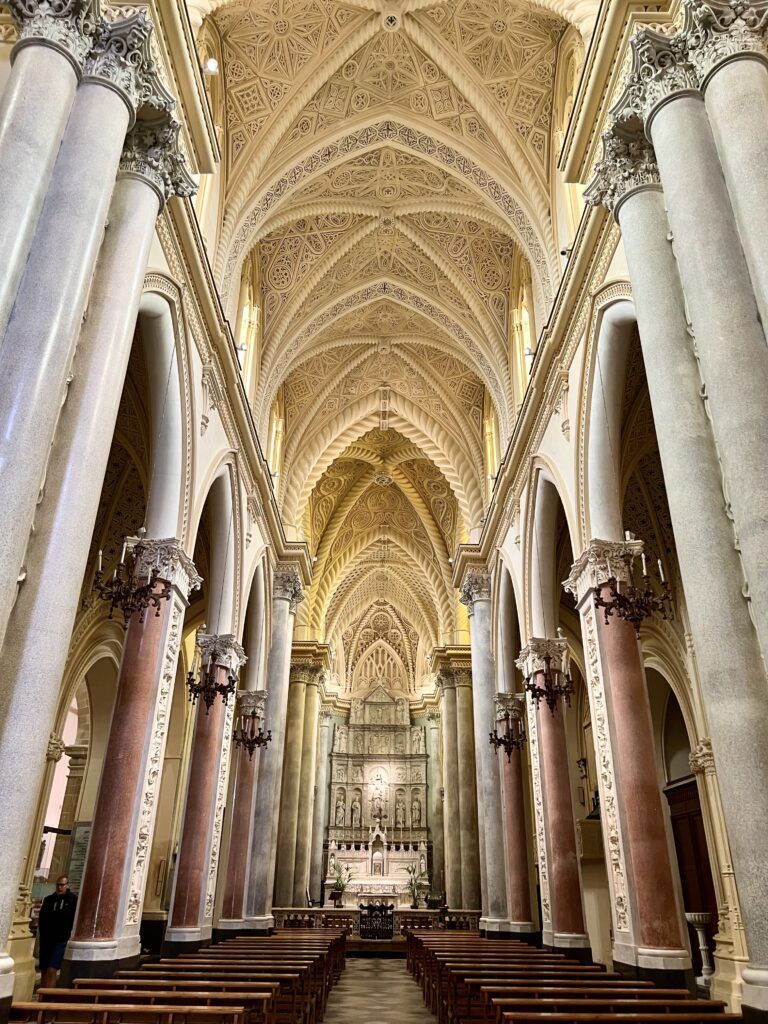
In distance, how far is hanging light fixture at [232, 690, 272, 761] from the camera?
1461 centimetres

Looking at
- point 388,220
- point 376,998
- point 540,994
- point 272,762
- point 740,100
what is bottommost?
point 376,998

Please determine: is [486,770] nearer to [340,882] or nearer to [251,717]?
[251,717]

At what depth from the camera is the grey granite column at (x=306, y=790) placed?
842 inches

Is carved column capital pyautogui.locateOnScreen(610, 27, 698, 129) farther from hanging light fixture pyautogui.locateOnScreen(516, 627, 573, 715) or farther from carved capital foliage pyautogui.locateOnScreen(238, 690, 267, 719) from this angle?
carved capital foliage pyautogui.locateOnScreen(238, 690, 267, 719)

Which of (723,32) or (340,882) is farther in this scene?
(340,882)

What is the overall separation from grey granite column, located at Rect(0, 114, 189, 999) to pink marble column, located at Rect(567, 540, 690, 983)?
5.60m

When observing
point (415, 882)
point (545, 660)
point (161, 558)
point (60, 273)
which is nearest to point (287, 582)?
point (545, 660)

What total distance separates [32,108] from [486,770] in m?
14.0

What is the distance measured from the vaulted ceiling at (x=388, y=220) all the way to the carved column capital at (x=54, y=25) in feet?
14.3

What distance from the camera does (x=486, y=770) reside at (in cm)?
1602

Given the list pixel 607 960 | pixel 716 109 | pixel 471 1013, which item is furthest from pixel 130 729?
pixel 607 960

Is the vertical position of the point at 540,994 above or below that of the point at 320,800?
below

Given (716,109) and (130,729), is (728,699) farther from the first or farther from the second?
(130,729)

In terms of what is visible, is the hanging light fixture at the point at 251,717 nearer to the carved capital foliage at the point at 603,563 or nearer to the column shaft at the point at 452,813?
the column shaft at the point at 452,813
